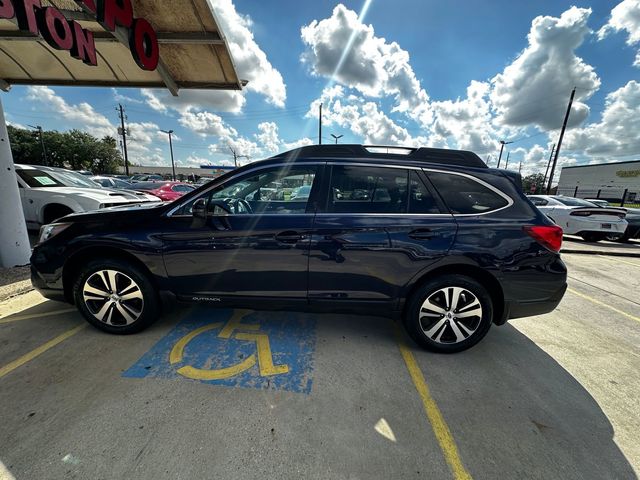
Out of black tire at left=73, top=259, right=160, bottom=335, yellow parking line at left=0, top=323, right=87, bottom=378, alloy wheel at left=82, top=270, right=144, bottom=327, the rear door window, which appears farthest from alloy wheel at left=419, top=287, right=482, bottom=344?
yellow parking line at left=0, top=323, right=87, bottom=378

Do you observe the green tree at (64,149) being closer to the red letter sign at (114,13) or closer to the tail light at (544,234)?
the red letter sign at (114,13)

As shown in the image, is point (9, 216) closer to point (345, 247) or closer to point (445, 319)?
point (345, 247)

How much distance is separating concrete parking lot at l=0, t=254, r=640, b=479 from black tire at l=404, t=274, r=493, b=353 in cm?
13

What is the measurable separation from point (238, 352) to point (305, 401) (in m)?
0.83

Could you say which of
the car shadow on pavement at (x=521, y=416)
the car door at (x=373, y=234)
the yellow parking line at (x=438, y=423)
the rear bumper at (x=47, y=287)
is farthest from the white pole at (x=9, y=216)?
the car shadow on pavement at (x=521, y=416)

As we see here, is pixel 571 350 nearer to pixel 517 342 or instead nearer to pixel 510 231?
pixel 517 342

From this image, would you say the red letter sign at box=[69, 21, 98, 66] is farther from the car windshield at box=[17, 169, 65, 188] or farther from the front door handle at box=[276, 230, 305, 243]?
the front door handle at box=[276, 230, 305, 243]

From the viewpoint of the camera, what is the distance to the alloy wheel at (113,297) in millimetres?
2697

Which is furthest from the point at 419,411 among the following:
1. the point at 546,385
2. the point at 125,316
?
the point at 125,316

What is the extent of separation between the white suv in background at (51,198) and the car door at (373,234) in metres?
5.32

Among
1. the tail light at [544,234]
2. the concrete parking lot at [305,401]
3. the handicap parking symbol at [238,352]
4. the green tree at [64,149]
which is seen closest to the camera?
the concrete parking lot at [305,401]

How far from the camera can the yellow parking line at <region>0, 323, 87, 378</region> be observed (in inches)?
89.8

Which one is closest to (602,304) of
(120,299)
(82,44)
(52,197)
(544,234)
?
(544,234)

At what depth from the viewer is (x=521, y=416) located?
1990mm
